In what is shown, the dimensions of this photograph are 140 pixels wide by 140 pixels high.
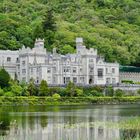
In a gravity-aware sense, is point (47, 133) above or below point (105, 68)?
below

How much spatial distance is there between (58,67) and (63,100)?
1292 cm

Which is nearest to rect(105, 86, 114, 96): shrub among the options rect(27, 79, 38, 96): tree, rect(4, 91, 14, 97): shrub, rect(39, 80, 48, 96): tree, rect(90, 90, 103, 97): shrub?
rect(90, 90, 103, 97): shrub

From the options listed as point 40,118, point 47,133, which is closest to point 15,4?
point 40,118

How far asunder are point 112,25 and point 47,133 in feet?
348

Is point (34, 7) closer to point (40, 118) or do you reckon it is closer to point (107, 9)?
point (107, 9)

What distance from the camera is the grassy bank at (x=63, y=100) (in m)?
78.8

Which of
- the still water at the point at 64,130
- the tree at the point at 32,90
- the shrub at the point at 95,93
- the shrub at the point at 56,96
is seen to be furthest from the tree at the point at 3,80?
the still water at the point at 64,130

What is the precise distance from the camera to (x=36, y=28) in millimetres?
116625

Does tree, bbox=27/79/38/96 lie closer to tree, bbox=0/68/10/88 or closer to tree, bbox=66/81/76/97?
tree, bbox=0/68/10/88

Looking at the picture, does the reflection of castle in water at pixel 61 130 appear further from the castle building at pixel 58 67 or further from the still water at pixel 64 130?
the castle building at pixel 58 67

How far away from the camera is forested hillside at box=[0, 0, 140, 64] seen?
375ft

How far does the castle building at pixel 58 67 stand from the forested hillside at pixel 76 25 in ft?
37.5

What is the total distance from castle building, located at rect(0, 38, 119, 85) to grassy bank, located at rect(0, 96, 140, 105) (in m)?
8.67

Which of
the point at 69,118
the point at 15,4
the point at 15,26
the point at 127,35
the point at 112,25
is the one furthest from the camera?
the point at 15,4
